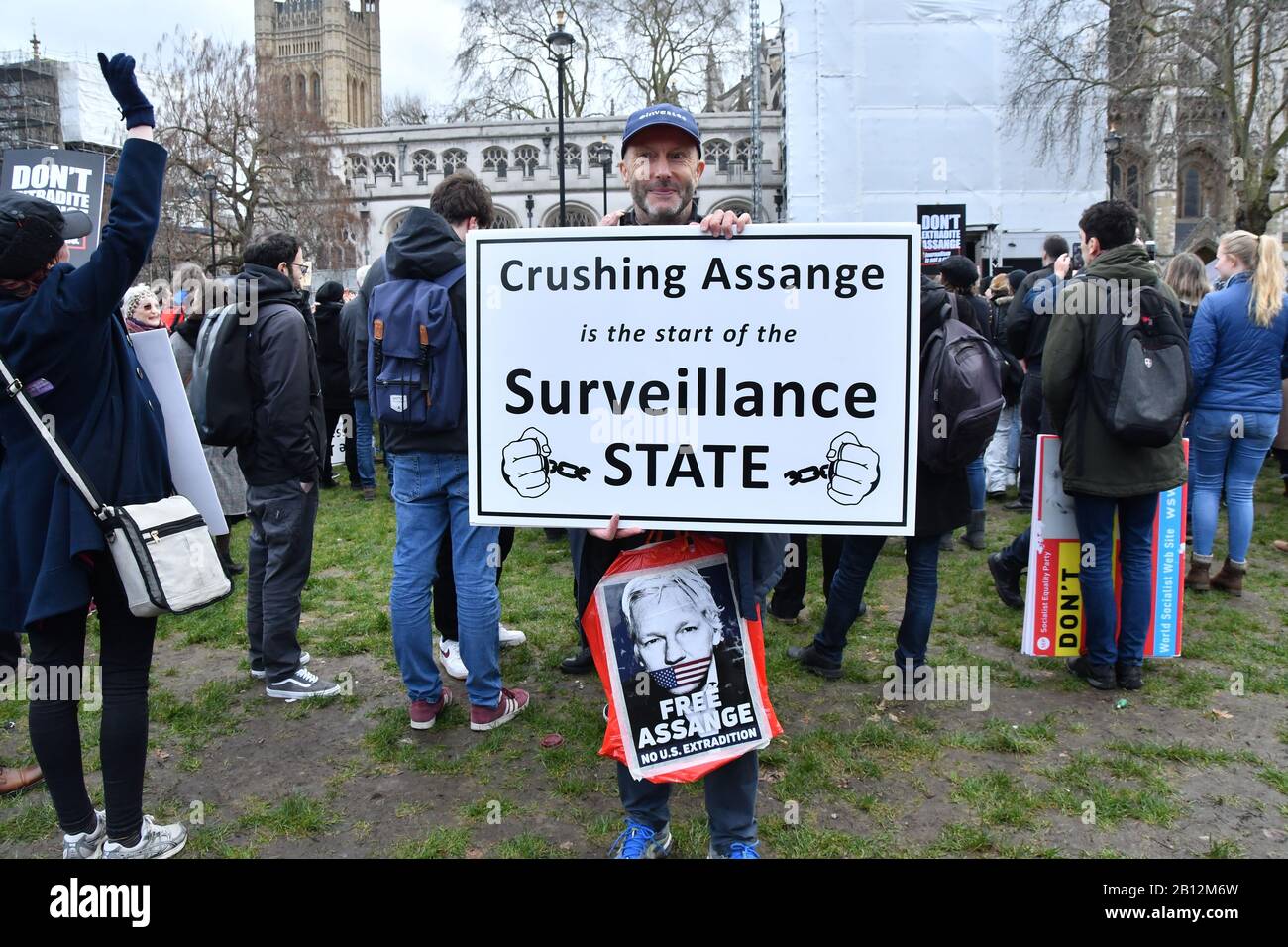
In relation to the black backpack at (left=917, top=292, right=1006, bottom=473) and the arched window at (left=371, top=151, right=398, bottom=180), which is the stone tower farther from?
the black backpack at (left=917, top=292, right=1006, bottom=473)

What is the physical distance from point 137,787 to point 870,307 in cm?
288

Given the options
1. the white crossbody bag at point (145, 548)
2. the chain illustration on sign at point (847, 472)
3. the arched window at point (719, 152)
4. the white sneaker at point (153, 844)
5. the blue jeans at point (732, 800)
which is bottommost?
the white sneaker at point (153, 844)

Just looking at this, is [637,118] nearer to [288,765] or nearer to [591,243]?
[591,243]

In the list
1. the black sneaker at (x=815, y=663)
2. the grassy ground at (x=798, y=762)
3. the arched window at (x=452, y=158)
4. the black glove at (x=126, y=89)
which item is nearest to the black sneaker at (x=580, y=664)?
the grassy ground at (x=798, y=762)

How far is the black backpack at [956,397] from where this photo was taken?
4121mm

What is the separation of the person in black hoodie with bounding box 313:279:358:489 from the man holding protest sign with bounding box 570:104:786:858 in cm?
741

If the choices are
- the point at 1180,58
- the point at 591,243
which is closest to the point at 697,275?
the point at 591,243

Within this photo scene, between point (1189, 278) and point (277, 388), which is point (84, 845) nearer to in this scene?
point (277, 388)

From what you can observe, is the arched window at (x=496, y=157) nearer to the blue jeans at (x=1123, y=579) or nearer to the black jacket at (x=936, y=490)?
the black jacket at (x=936, y=490)

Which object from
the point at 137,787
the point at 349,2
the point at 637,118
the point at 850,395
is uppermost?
the point at 349,2

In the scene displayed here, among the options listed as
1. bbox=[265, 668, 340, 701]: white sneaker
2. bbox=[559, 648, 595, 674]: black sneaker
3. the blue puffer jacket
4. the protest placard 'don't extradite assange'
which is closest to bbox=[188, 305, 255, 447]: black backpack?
bbox=[265, 668, 340, 701]: white sneaker

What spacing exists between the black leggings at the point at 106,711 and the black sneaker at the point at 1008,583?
4.87 meters

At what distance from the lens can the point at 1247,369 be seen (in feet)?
19.4

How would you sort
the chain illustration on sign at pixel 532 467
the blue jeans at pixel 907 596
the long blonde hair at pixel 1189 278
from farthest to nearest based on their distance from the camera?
the long blonde hair at pixel 1189 278, the blue jeans at pixel 907 596, the chain illustration on sign at pixel 532 467
